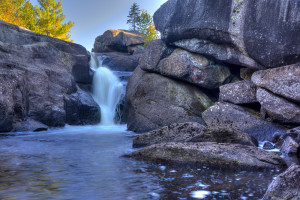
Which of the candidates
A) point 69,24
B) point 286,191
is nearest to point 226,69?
point 286,191

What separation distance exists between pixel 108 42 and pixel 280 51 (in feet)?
88.4

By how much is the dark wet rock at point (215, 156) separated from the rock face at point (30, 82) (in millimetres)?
8465

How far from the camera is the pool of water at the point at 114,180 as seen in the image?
4289 mm

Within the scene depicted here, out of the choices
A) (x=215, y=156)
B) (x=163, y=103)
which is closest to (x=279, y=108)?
(x=163, y=103)

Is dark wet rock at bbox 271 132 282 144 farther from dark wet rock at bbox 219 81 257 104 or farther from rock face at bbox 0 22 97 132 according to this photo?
rock face at bbox 0 22 97 132

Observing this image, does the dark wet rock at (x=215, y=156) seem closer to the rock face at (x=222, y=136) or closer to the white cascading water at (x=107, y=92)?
the rock face at (x=222, y=136)

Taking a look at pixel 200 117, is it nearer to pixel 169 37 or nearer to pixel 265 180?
pixel 169 37

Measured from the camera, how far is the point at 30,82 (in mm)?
14391

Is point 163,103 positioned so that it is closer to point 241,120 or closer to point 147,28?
point 241,120

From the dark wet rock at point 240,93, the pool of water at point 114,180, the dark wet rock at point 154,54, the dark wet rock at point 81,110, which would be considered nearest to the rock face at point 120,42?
the dark wet rock at point 81,110

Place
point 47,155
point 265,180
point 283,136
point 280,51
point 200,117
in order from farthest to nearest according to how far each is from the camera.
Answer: point 200,117 < point 280,51 < point 283,136 < point 47,155 < point 265,180

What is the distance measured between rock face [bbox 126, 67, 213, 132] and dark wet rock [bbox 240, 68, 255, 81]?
198 centimetres

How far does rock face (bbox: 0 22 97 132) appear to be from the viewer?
1244 centimetres

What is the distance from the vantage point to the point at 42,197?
418cm
